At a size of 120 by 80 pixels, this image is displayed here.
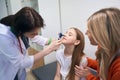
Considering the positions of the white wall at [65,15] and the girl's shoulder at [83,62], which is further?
the white wall at [65,15]

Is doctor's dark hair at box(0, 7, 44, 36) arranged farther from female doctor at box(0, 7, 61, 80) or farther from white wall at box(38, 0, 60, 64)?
white wall at box(38, 0, 60, 64)

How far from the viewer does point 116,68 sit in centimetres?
97

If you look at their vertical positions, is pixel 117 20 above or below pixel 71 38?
above

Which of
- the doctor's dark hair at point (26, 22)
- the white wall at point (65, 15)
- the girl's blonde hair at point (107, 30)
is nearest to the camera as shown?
the girl's blonde hair at point (107, 30)

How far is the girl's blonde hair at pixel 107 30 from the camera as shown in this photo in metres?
0.96

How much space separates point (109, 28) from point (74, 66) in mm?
702

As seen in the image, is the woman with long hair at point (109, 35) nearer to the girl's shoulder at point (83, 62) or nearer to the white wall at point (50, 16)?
the girl's shoulder at point (83, 62)

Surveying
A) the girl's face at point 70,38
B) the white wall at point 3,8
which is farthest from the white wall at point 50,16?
the girl's face at point 70,38

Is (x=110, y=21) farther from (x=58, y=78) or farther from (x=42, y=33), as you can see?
(x=42, y=33)

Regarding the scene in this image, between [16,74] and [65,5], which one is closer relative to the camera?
[16,74]

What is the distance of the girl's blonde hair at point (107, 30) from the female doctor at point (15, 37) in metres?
0.49

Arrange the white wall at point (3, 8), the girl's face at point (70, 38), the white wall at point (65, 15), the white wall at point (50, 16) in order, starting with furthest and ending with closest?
the white wall at point (3, 8) → the white wall at point (50, 16) → the white wall at point (65, 15) → the girl's face at point (70, 38)

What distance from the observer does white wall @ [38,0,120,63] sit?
220 centimetres

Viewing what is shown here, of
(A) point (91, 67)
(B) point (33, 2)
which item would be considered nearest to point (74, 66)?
(A) point (91, 67)
